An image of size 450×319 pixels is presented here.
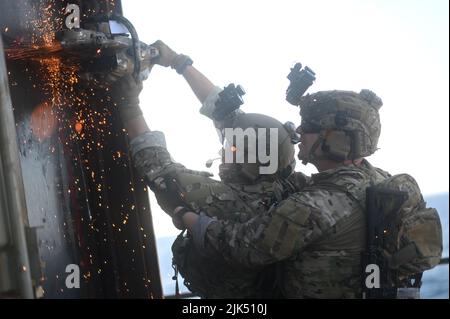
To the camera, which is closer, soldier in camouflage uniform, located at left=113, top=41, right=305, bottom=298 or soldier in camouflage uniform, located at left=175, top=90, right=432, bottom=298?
soldier in camouflage uniform, located at left=175, top=90, right=432, bottom=298

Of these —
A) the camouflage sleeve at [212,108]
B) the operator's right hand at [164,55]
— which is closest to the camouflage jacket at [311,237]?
the camouflage sleeve at [212,108]

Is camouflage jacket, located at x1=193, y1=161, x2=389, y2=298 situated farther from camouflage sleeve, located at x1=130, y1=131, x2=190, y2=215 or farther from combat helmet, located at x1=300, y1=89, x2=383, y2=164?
camouflage sleeve, located at x1=130, y1=131, x2=190, y2=215

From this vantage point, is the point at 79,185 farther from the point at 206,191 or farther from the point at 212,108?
the point at 212,108

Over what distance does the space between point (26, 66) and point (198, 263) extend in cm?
122

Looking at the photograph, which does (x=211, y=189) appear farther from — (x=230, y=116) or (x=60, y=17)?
(x=60, y=17)

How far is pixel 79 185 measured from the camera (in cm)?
308

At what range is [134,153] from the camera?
120 inches

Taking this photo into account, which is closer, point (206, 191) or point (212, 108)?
point (206, 191)

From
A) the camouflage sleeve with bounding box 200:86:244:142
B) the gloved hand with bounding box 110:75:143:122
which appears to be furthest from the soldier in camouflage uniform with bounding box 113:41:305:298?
the camouflage sleeve with bounding box 200:86:244:142

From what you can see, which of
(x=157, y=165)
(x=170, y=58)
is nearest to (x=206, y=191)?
(x=157, y=165)

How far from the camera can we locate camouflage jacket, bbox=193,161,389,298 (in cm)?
273

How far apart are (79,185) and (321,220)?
1.17m

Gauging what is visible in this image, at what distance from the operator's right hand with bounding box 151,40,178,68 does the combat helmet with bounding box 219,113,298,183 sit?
456 mm
